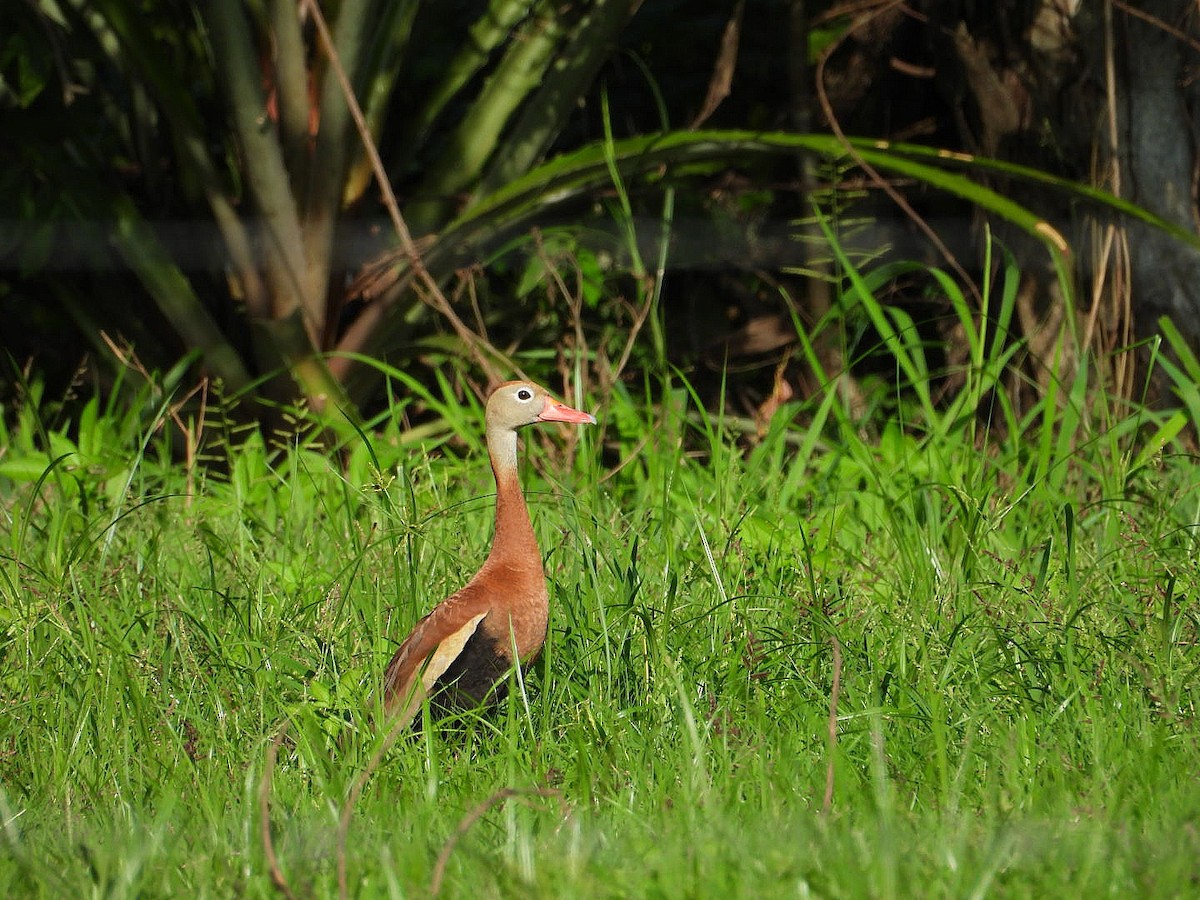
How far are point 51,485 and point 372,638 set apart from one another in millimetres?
1322

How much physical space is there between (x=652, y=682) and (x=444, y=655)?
0.35 meters

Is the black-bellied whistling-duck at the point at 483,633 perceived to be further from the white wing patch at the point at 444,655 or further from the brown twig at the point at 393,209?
the brown twig at the point at 393,209

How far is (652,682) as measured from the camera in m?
2.43

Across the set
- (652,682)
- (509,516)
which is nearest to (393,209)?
(509,516)

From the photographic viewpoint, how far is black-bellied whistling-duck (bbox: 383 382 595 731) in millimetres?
2371

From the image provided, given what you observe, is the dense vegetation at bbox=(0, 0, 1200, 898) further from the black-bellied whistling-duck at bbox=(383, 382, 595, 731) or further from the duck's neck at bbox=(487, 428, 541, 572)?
the duck's neck at bbox=(487, 428, 541, 572)

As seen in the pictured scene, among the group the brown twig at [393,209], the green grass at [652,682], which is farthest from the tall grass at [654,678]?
the brown twig at [393,209]

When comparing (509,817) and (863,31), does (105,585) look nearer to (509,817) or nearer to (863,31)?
(509,817)

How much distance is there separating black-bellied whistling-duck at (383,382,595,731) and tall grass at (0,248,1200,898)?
0.08 m

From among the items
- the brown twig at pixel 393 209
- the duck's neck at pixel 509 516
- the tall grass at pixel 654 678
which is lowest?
the tall grass at pixel 654 678

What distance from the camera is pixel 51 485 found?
3.56 metres

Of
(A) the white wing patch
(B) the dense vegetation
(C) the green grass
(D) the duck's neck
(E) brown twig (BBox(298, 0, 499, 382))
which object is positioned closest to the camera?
(C) the green grass

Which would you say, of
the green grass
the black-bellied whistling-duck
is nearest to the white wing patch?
the black-bellied whistling-duck

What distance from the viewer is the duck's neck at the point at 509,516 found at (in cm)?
251
